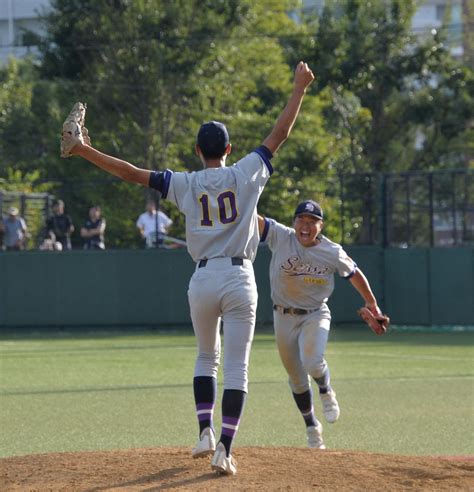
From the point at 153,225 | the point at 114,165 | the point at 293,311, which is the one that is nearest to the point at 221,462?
the point at 114,165

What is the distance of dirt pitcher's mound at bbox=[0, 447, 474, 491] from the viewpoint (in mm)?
6320

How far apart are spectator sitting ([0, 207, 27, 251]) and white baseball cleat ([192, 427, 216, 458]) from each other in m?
17.5

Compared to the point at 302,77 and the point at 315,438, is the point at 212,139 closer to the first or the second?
the point at 302,77

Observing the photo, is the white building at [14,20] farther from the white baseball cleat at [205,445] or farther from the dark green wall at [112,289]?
the white baseball cleat at [205,445]

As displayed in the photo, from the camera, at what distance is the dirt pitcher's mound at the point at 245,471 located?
632 centimetres

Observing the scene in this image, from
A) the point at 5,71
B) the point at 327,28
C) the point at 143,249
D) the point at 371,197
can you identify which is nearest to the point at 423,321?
the point at 371,197

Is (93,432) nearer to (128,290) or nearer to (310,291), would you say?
(310,291)

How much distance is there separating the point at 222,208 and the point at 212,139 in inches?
15.9

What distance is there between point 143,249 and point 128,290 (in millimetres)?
892

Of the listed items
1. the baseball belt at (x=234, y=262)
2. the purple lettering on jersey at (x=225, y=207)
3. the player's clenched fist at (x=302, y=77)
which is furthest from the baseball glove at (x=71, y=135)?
the player's clenched fist at (x=302, y=77)

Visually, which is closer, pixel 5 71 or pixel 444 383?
pixel 444 383

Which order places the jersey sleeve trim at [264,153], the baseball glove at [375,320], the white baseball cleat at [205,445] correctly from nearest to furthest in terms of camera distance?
1. the white baseball cleat at [205,445]
2. the jersey sleeve trim at [264,153]
3. the baseball glove at [375,320]

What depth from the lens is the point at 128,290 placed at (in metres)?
23.5

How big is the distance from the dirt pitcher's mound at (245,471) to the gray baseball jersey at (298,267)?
1.76m
